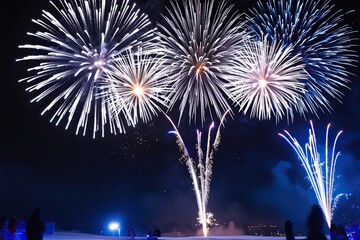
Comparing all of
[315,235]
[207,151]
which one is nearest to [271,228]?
[207,151]

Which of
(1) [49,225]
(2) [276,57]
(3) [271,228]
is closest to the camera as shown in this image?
(2) [276,57]

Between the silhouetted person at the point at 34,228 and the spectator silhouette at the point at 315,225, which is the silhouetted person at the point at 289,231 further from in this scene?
the silhouetted person at the point at 34,228

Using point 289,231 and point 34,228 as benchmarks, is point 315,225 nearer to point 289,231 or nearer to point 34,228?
point 289,231

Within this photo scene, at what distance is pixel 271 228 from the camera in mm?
109812

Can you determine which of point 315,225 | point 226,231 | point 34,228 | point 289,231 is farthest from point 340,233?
point 226,231

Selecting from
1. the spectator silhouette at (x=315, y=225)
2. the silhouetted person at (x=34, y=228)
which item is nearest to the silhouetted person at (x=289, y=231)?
the spectator silhouette at (x=315, y=225)

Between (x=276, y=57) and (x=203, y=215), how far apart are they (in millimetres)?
13656

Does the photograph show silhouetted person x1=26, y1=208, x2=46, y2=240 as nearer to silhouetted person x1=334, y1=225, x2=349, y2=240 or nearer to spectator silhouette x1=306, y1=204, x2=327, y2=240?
spectator silhouette x1=306, y1=204, x2=327, y2=240

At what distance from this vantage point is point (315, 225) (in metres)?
7.78

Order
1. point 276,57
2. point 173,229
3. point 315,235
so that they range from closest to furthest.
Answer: point 315,235 < point 276,57 < point 173,229

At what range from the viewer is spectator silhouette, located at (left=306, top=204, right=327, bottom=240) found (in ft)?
25.2

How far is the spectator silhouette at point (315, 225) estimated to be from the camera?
7.68m

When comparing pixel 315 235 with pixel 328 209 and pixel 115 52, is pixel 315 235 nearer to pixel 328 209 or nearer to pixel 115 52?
pixel 115 52

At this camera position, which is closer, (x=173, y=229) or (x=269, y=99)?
(x=269, y=99)
